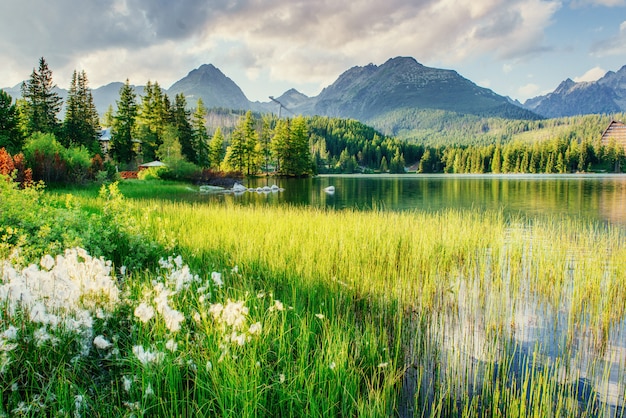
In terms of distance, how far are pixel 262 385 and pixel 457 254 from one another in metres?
6.05

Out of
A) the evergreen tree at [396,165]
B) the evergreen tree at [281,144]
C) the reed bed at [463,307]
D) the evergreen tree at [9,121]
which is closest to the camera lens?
the reed bed at [463,307]

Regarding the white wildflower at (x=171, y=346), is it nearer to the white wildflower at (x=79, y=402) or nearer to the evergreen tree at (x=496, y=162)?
the white wildflower at (x=79, y=402)

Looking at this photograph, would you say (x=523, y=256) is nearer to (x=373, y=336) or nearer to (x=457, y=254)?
(x=457, y=254)

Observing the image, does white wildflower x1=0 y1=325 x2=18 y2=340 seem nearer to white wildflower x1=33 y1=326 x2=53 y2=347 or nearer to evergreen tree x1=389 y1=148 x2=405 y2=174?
white wildflower x1=33 y1=326 x2=53 y2=347

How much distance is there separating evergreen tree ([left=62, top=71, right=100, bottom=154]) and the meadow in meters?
44.4

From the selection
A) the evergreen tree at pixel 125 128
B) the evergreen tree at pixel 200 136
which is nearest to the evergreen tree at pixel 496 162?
the evergreen tree at pixel 200 136

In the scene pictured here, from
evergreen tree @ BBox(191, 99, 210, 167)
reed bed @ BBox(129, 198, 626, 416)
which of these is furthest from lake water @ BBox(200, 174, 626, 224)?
evergreen tree @ BBox(191, 99, 210, 167)

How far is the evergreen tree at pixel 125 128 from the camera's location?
50.5 meters

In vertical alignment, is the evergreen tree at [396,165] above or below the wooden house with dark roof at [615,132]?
below

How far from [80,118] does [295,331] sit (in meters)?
56.5

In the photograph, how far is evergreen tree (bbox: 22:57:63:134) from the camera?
45.5 metres

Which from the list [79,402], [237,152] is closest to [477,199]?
[79,402]

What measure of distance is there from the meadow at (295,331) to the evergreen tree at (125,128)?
162 ft

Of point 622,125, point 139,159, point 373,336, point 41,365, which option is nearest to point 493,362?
point 373,336
